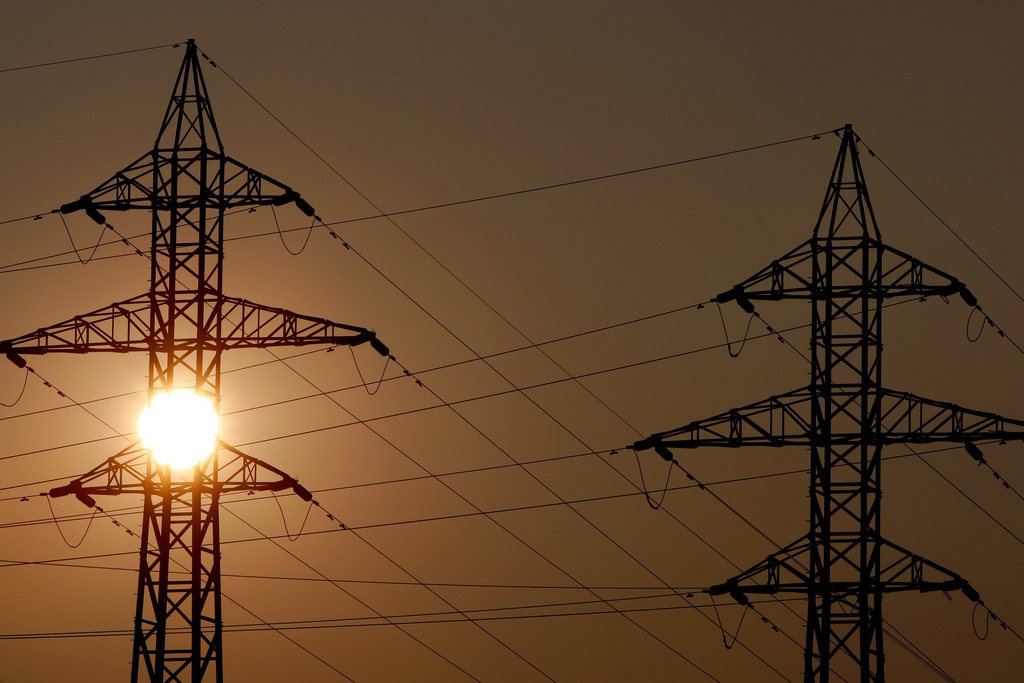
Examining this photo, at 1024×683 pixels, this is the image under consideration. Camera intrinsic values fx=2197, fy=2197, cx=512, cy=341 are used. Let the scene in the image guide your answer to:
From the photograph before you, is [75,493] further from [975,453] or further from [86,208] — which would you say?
[975,453]

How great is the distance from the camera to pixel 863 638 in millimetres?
51094

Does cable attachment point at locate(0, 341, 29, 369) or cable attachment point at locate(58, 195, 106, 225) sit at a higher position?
cable attachment point at locate(58, 195, 106, 225)

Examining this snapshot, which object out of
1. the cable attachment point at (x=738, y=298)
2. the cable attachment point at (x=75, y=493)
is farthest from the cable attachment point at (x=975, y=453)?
the cable attachment point at (x=75, y=493)

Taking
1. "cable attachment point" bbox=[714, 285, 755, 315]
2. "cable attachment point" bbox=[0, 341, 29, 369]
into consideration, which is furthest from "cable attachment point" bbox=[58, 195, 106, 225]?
"cable attachment point" bbox=[714, 285, 755, 315]

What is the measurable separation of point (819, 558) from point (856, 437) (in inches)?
117

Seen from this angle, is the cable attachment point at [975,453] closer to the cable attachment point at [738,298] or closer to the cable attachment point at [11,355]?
the cable attachment point at [738,298]

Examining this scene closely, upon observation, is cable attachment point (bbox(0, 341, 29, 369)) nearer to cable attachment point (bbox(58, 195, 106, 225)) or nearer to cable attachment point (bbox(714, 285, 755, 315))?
cable attachment point (bbox(58, 195, 106, 225))

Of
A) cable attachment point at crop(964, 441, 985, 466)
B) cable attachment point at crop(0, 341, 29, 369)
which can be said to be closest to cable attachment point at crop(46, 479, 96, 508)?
cable attachment point at crop(0, 341, 29, 369)

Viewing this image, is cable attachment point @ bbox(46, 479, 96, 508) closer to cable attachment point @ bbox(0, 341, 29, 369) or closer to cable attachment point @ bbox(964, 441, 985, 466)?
cable attachment point @ bbox(0, 341, 29, 369)

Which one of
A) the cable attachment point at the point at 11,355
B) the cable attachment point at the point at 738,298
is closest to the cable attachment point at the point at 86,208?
the cable attachment point at the point at 11,355

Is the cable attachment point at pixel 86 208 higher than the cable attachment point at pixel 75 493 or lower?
higher

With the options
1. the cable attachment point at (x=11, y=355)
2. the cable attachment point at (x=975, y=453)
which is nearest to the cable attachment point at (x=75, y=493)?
the cable attachment point at (x=11, y=355)

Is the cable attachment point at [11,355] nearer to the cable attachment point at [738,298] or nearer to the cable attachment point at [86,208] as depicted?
the cable attachment point at [86,208]

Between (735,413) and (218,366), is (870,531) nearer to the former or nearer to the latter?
(735,413)
